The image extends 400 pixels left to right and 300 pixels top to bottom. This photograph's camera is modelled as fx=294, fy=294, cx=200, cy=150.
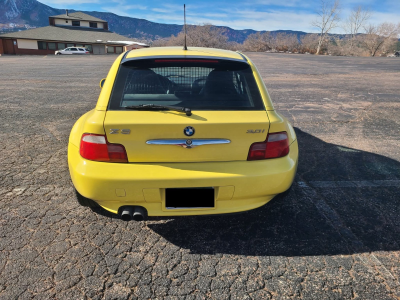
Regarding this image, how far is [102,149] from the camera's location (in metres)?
2.30

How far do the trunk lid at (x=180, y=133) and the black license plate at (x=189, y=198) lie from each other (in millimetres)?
239

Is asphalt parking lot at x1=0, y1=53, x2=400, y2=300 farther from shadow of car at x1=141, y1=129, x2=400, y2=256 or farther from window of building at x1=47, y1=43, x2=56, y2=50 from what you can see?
window of building at x1=47, y1=43, x2=56, y2=50

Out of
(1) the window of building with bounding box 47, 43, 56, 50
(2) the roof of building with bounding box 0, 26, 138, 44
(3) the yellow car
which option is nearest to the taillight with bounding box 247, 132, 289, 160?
(3) the yellow car

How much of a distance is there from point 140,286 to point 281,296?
3.20 ft

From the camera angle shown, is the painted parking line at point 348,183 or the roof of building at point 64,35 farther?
the roof of building at point 64,35

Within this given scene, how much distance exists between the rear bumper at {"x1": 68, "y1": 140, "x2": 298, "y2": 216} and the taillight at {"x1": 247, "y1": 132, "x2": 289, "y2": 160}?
0.05m

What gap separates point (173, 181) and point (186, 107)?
0.64 metres

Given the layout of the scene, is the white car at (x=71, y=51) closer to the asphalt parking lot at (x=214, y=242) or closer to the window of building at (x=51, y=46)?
the window of building at (x=51, y=46)

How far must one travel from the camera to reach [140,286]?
2068 mm

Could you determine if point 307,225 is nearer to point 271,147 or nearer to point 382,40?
point 271,147

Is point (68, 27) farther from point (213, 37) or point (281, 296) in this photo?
point (281, 296)

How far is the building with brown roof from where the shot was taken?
49750 mm

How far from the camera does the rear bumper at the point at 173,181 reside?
2.23 meters

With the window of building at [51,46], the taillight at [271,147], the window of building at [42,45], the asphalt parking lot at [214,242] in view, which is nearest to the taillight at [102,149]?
the asphalt parking lot at [214,242]
